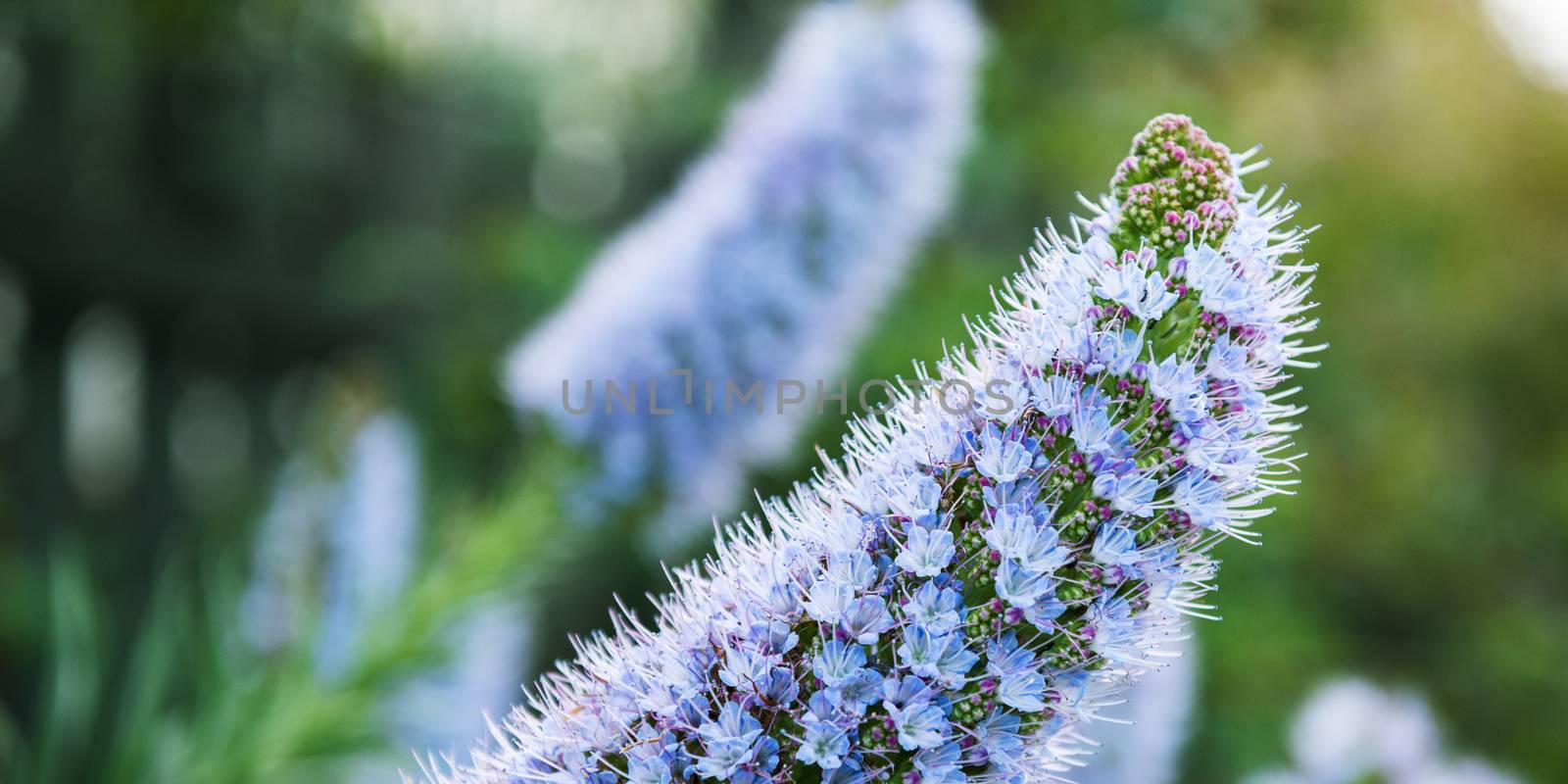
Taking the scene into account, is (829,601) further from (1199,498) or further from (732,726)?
(1199,498)

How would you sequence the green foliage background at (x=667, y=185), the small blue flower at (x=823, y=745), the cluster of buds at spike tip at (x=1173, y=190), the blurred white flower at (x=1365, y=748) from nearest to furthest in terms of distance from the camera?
the small blue flower at (x=823, y=745) → the cluster of buds at spike tip at (x=1173, y=190) → the blurred white flower at (x=1365, y=748) → the green foliage background at (x=667, y=185)

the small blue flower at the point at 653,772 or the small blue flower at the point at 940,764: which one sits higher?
the small blue flower at the point at 653,772

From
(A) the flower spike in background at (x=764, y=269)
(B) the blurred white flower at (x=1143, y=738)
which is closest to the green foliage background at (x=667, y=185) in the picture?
(A) the flower spike in background at (x=764, y=269)

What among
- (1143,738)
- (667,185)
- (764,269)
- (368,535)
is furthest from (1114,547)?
(667,185)

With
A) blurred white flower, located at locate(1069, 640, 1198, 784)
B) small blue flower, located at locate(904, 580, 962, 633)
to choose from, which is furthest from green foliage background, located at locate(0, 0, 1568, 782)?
small blue flower, located at locate(904, 580, 962, 633)

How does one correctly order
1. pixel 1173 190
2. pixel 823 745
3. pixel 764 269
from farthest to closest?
pixel 764 269
pixel 1173 190
pixel 823 745

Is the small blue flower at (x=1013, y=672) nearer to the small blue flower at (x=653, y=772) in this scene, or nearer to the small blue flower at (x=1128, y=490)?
the small blue flower at (x=1128, y=490)
